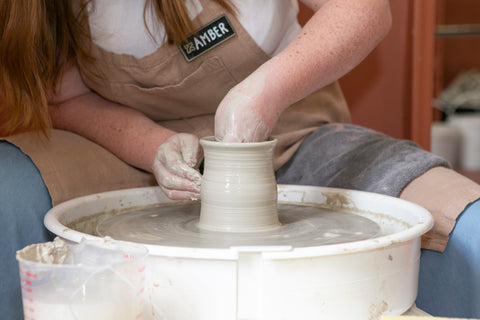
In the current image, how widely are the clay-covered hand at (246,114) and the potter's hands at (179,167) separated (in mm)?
110

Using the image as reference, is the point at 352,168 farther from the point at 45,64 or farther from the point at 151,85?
the point at 45,64

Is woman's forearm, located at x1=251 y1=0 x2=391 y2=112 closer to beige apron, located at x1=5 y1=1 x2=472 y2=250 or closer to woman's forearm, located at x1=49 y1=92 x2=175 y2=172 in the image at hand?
beige apron, located at x1=5 y1=1 x2=472 y2=250

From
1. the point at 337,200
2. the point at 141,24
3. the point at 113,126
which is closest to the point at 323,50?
the point at 337,200

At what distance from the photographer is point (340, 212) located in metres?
1.11

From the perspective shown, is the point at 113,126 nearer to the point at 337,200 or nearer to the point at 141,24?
the point at 141,24

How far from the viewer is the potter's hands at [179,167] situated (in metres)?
1.02

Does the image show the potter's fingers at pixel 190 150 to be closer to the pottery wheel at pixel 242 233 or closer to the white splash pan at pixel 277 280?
the pottery wheel at pixel 242 233

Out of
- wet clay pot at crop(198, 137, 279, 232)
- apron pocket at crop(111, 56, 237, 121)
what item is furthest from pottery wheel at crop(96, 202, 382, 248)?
apron pocket at crop(111, 56, 237, 121)

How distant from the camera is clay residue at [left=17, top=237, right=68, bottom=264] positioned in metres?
0.71

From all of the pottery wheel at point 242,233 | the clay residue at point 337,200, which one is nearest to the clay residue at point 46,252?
the pottery wheel at point 242,233

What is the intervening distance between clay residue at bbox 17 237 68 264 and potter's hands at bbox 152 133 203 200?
0.30 metres

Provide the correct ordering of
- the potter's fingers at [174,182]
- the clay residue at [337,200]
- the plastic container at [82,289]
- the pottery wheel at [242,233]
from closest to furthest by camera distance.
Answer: the plastic container at [82,289]
the pottery wheel at [242,233]
the potter's fingers at [174,182]
the clay residue at [337,200]

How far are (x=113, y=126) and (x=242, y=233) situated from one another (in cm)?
48

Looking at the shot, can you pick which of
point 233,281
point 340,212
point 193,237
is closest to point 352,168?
point 340,212
